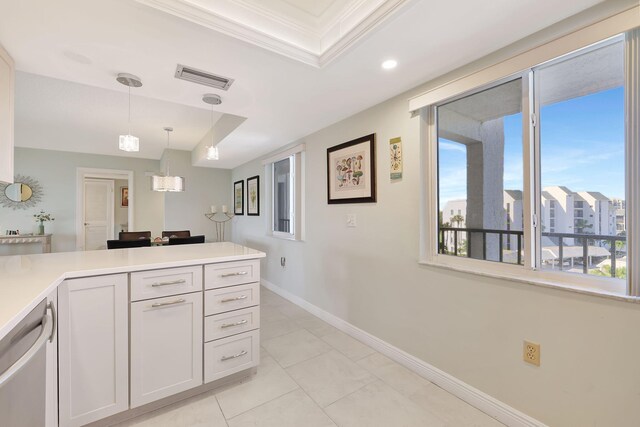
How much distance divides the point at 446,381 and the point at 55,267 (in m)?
2.43

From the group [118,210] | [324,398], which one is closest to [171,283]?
[324,398]

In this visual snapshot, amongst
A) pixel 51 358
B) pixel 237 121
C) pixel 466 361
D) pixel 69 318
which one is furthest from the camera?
pixel 237 121

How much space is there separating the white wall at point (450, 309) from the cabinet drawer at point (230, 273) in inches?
40.8

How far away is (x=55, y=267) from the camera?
1464 millimetres

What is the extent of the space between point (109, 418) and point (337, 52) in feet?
7.95

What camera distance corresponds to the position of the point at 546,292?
54.1 inches

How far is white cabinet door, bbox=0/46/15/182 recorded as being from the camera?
5.13ft

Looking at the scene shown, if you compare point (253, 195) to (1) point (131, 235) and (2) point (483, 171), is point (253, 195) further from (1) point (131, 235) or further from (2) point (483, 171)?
(2) point (483, 171)

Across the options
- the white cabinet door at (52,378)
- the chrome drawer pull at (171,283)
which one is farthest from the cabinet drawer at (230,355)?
the white cabinet door at (52,378)

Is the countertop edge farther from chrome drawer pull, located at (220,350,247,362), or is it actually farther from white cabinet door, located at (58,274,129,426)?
chrome drawer pull, located at (220,350,247,362)

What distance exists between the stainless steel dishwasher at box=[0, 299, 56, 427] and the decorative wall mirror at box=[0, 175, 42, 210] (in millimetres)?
5560

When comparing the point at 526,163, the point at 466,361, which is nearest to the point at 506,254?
the point at 526,163

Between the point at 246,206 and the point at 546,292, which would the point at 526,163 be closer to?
the point at 546,292

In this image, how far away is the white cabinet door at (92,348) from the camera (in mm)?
1348
